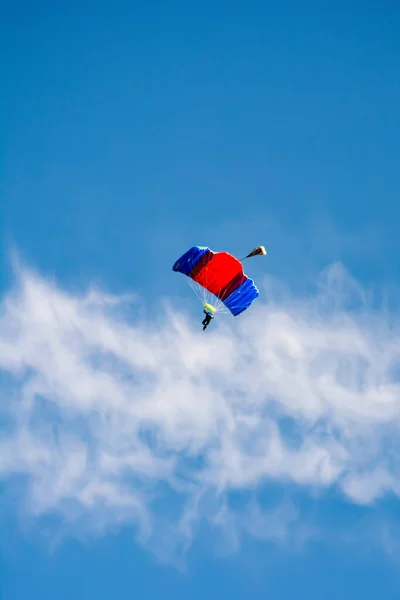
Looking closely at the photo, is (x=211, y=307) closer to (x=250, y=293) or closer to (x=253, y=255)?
(x=250, y=293)

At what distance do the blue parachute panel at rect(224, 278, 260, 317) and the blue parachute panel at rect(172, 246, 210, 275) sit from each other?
3.02 metres

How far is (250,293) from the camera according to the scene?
1328 inches

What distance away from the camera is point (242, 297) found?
34.0 metres

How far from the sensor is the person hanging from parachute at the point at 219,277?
33094 millimetres

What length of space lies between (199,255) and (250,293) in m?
3.86

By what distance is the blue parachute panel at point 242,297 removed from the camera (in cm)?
3353

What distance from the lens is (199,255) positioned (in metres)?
33.0

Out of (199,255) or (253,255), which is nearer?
(253,255)

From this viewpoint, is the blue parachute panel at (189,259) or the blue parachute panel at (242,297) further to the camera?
the blue parachute panel at (242,297)

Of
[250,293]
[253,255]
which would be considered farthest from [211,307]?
[253,255]

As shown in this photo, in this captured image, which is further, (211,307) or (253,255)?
(211,307)

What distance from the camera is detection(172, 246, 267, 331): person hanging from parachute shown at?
3309cm

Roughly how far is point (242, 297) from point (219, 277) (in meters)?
1.85

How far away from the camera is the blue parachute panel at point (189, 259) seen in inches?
1288
